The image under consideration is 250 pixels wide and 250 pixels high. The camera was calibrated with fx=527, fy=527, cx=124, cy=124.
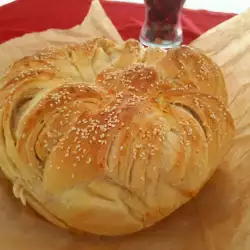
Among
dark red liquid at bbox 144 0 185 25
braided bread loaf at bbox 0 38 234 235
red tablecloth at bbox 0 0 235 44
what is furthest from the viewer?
red tablecloth at bbox 0 0 235 44

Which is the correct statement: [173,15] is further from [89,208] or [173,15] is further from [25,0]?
[89,208]

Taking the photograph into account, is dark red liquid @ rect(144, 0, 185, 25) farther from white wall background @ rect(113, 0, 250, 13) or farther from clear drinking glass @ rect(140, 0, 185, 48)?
white wall background @ rect(113, 0, 250, 13)

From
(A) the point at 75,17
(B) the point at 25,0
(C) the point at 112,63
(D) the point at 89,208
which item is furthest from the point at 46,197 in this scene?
(B) the point at 25,0

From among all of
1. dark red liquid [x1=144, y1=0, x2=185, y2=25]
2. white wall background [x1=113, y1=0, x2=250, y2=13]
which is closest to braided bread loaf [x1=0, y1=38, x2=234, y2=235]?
dark red liquid [x1=144, y1=0, x2=185, y2=25]

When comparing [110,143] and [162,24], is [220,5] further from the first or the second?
[110,143]

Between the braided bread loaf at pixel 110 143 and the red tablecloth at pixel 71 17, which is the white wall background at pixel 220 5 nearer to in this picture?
the red tablecloth at pixel 71 17

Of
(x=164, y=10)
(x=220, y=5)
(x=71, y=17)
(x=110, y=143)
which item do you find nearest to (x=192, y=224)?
(x=110, y=143)
